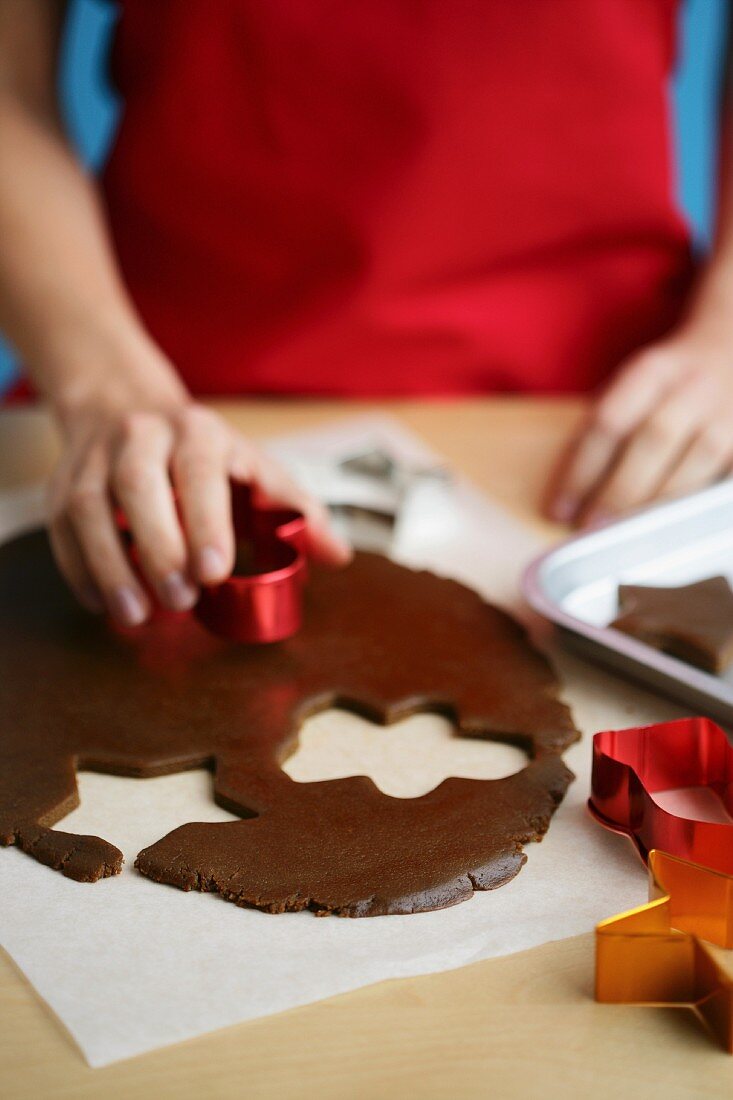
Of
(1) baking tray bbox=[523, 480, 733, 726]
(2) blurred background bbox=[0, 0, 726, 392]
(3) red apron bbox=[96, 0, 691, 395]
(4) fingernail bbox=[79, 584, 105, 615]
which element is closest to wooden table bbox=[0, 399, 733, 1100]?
(1) baking tray bbox=[523, 480, 733, 726]

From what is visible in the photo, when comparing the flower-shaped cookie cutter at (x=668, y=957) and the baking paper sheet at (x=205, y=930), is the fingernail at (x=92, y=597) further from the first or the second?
the flower-shaped cookie cutter at (x=668, y=957)

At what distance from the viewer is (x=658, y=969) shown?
1.97 feet

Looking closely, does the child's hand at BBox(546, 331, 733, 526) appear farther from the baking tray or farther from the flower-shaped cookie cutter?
the flower-shaped cookie cutter

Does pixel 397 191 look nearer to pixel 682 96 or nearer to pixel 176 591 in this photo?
pixel 176 591

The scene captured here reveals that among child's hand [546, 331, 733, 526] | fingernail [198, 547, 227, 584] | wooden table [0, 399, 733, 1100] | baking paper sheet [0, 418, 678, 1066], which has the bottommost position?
child's hand [546, 331, 733, 526]

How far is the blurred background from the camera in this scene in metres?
2.59

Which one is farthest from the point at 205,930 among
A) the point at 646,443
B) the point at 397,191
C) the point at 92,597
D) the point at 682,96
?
the point at 682,96

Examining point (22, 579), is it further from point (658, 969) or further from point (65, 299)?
point (658, 969)

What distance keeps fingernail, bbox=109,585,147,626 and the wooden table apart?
31 centimetres

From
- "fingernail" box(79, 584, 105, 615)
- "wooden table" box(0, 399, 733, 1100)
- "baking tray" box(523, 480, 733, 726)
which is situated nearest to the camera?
"wooden table" box(0, 399, 733, 1100)

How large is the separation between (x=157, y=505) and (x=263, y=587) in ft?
0.35

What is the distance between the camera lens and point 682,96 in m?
2.95

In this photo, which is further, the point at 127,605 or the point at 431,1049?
the point at 127,605

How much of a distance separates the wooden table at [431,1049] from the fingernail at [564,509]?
56cm
